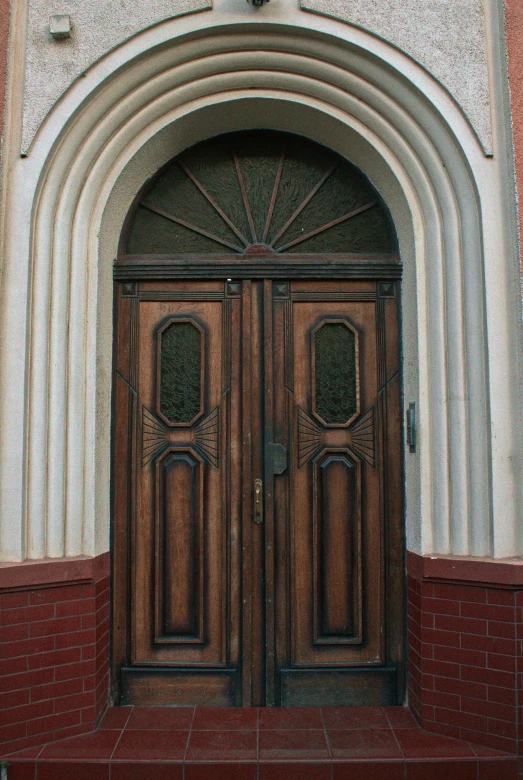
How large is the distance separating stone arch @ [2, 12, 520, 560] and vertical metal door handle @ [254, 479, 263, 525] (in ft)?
2.73

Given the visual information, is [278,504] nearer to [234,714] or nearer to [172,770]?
[234,714]

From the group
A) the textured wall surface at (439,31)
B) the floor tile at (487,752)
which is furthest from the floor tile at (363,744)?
the textured wall surface at (439,31)

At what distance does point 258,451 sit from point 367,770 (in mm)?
1673

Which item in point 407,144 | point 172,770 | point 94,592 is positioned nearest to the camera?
point 172,770

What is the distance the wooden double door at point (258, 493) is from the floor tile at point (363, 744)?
1.02 feet

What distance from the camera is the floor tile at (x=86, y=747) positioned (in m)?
3.08

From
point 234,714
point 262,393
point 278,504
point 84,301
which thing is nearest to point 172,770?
point 234,714

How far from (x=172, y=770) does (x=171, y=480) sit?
144 cm

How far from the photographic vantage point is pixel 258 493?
12.0 ft

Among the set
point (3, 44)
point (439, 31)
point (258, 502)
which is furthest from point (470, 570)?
point (3, 44)

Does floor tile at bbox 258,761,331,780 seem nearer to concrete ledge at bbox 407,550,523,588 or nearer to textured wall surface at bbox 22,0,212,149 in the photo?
concrete ledge at bbox 407,550,523,588

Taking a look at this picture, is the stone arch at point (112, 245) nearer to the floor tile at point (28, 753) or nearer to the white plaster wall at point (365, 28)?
the white plaster wall at point (365, 28)

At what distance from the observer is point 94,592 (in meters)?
3.32

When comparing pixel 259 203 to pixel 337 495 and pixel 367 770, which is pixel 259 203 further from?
pixel 367 770
